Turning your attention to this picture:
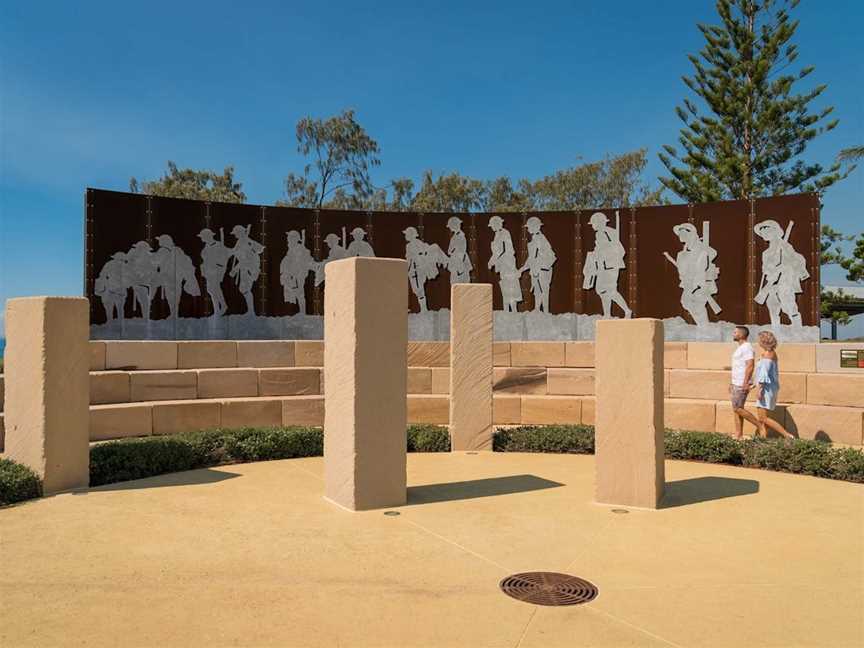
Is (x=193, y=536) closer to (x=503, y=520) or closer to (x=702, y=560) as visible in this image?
(x=503, y=520)

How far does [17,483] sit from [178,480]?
1.65m

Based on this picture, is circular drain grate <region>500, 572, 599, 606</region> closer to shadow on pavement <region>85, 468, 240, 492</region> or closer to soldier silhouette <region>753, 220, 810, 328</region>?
shadow on pavement <region>85, 468, 240, 492</region>

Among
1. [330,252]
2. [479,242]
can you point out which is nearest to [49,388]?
[330,252]

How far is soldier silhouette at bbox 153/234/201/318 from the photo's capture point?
1473cm

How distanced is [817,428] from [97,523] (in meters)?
9.77

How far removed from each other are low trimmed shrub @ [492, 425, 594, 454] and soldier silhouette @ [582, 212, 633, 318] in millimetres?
5977

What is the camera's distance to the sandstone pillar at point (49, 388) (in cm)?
718

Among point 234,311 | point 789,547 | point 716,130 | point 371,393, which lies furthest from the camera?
point 716,130

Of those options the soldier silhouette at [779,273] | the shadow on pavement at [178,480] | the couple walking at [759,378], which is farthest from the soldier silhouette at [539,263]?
the shadow on pavement at [178,480]

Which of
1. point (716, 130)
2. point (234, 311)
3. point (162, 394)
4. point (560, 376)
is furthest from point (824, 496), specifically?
point (716, 130)

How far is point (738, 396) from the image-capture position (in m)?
10.0

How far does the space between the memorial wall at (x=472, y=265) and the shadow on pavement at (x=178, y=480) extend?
697cm

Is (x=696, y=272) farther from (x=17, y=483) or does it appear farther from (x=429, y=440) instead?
(x=17, y=483)

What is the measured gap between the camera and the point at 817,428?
10.5 meters
